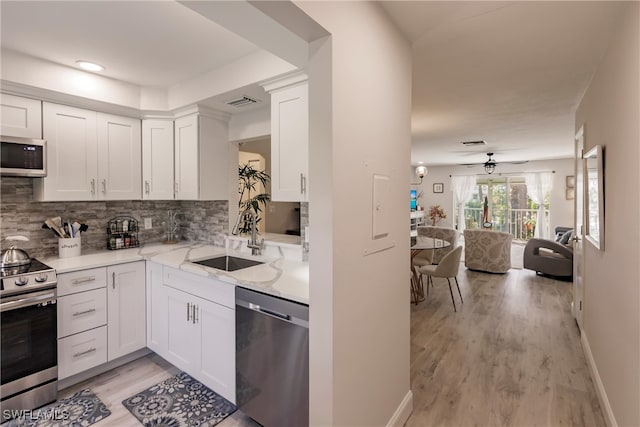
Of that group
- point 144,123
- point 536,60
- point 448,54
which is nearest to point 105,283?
point 144,123

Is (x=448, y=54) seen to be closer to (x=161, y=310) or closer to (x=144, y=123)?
(x=144, y=123)

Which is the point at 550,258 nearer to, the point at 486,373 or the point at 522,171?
the point at 522,171

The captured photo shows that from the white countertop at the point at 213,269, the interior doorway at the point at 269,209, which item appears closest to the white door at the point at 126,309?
the white countertop at the point at 213,269

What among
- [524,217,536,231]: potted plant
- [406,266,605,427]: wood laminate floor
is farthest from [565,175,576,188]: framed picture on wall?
[406,266,605,427]: wood laminate floor

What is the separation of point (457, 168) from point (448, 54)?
7.64m

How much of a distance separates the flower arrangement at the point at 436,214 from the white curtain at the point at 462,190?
0.45 m

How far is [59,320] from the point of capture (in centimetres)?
227

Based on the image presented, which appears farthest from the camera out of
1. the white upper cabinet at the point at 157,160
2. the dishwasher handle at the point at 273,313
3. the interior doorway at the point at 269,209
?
the interior doorway at the point at 269,209

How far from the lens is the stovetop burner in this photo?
1.99 metres

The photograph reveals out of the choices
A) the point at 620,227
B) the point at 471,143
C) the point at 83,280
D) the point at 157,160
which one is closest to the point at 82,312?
the point at 83,280

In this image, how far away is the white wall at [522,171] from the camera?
7.67 m

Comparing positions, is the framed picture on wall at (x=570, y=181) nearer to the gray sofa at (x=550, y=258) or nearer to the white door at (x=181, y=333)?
the gray sofa at (x=550, y=258)

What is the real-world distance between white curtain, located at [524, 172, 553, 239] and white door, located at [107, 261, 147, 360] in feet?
28.8

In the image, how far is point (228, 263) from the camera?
9.28ft
